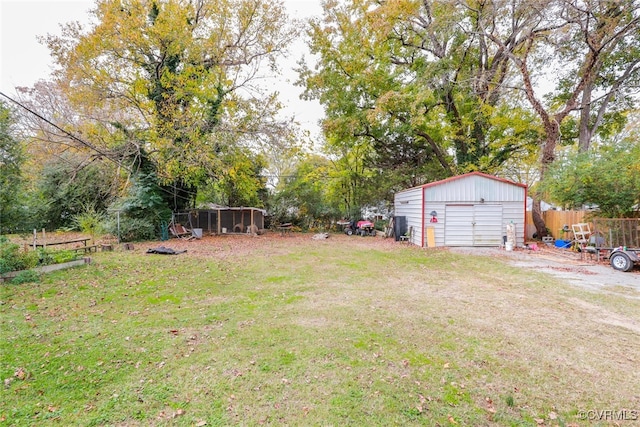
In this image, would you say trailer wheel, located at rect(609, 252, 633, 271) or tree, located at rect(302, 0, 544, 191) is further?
tree, located at rect(302, 0, 544, 191)

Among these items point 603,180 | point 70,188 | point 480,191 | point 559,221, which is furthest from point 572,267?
point 70,188

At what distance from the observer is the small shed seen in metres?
11.4

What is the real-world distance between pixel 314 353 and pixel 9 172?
326 inches

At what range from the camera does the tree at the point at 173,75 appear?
11023 millimetres

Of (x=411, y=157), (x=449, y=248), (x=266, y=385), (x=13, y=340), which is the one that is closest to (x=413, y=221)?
(x=449, y=248)

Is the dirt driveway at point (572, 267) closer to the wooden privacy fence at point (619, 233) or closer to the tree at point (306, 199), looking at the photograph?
the wooden privacy fence at point (619, 233)

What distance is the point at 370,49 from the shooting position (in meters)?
14.9

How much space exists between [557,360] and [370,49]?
50.9 feet

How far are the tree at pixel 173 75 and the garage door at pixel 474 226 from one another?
921 centimetres

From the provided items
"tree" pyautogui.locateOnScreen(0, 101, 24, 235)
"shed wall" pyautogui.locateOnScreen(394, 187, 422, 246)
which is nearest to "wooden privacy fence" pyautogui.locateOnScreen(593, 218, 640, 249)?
"shed wall" pyautogui.locateOnScreen(394, 187, 422, 246)

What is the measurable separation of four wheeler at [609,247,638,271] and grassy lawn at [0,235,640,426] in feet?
8.11

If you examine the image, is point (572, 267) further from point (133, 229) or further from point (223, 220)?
point (133, 229)

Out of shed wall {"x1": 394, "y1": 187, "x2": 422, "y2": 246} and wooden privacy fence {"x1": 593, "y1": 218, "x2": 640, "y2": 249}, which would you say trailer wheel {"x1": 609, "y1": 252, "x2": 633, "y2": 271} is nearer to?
wooden privacy fence {"x1": 593, "y1": 218, "x2": 640, "y2": 249}

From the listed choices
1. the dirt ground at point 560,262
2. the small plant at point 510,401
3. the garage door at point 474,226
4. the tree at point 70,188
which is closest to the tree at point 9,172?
the dirt ground at point 560,262
